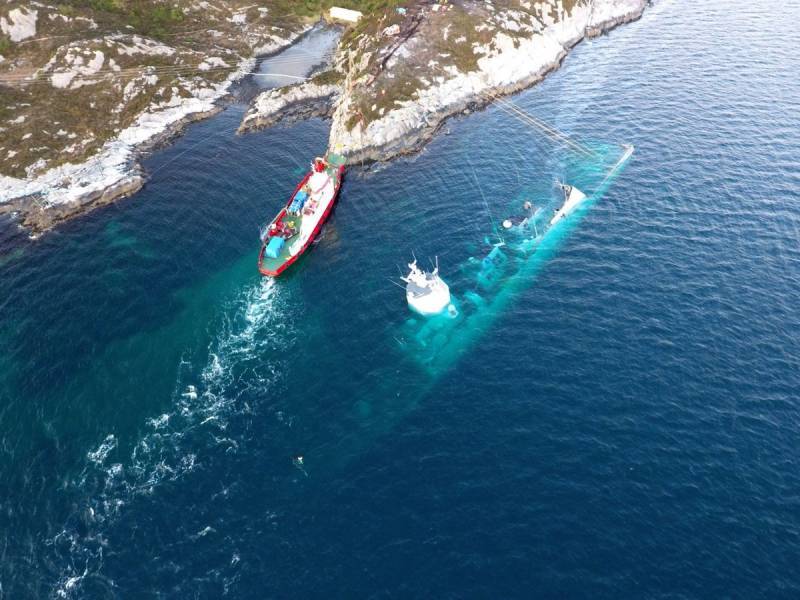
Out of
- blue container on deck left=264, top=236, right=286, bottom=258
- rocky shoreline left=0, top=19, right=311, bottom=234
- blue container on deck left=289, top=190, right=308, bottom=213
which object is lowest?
blue container on deck left=264, top=236, right=286, bottom=258

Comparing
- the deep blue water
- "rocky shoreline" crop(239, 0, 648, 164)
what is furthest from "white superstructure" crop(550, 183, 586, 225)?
"rocky shoreline" crop(239, 0, 648, 164)

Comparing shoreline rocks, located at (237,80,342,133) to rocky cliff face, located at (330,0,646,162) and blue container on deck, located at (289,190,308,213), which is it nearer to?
rocky cliff face, located at (330,0,646,162)

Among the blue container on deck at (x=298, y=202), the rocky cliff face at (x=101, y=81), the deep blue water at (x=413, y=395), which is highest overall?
→ the rocky cliff face at (x=101, y=81)

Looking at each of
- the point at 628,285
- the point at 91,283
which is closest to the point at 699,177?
the point at 628,285

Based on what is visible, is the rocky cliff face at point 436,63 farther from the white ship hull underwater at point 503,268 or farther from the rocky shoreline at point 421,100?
the white ship hull underwater at point 503,268

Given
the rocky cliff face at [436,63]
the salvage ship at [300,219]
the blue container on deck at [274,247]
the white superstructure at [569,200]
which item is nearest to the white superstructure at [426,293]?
the salvage ship at [300,219]

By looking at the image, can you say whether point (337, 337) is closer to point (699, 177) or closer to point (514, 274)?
point (514, 274)
